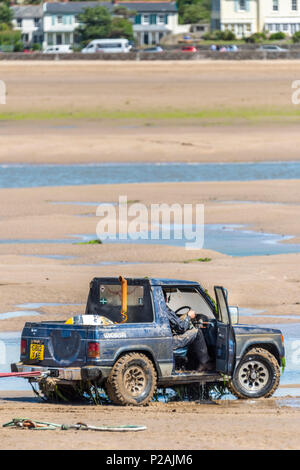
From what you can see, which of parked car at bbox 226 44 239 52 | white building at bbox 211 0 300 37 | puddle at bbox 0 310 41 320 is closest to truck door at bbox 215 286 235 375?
puddle at bbox 0 310 41 320

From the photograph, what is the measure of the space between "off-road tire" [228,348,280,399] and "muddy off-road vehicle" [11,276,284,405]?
0.04 feet

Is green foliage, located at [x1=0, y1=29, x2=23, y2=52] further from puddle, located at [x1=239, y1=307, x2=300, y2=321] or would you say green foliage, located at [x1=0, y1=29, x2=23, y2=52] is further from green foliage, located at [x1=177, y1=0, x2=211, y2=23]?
puddle, located at [x1=239, y1=307, x2=300, y2=321]

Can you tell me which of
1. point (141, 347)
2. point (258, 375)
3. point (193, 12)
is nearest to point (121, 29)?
point (193, 12)

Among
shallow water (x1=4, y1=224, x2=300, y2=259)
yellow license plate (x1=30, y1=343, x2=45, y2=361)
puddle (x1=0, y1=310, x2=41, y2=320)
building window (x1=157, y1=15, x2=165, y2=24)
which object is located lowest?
puddle (x1=0, y1=310, x2=41, y2=320)

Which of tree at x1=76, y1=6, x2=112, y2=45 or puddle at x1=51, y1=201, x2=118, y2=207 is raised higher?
tree at x1=76, y1=6, x2=112, y2=45

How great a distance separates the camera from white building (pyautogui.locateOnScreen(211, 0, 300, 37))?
112 meters

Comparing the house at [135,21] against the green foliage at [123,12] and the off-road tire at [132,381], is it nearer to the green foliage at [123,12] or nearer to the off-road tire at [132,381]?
the green foliage at [123,12]

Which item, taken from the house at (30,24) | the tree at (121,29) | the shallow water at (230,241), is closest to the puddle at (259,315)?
the shallow water at (230,241)

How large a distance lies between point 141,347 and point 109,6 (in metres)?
118

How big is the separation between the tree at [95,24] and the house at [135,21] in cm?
457

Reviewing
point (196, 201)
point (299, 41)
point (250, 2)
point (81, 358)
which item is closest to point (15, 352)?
point (81, 358)

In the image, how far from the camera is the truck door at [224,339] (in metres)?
11.9

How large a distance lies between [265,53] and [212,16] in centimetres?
4841

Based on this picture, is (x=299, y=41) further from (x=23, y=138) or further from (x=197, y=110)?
(x=23, y=138)
